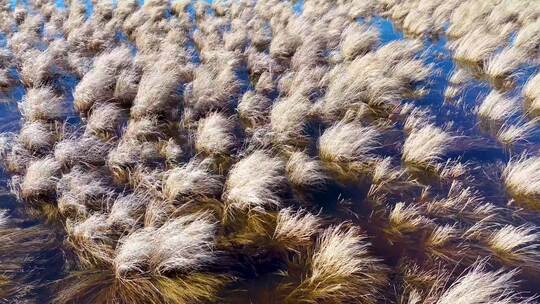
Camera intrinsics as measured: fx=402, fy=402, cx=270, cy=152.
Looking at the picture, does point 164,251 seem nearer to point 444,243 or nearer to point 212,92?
point 444,243

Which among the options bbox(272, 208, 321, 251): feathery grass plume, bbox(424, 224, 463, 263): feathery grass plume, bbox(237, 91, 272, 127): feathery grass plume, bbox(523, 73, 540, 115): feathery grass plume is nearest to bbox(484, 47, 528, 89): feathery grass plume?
bbox(523, 73, 540, 115): feathery grass plume

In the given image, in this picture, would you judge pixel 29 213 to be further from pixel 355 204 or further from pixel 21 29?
pixel 21 29

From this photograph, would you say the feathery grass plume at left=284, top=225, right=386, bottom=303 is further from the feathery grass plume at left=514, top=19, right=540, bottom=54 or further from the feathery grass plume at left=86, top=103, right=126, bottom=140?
the feathery grass plume at left=514, top=19, right=540, bottom=54

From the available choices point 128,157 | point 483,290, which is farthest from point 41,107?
point 483,290

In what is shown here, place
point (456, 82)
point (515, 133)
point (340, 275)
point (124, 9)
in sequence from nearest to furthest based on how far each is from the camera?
point (340, 275)
point (515, 133)
point (456, 82)
point (124, 9)

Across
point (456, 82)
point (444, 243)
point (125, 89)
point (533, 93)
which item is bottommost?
point (456, 82)

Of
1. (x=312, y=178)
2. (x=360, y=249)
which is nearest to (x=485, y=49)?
(x=312, y=178)
